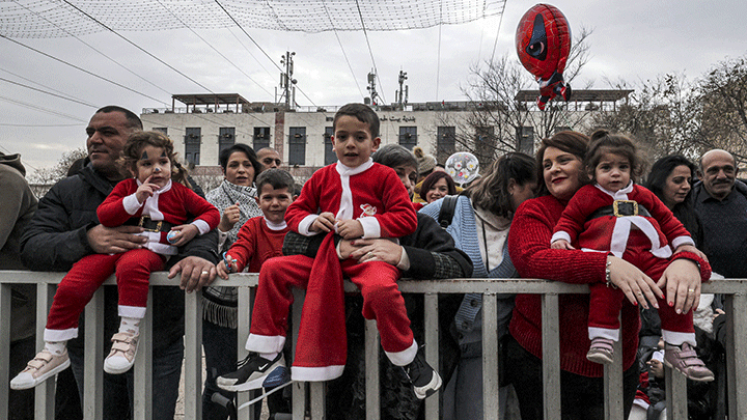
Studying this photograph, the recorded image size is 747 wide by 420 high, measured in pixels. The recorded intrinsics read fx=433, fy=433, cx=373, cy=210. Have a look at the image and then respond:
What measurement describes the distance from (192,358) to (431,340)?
1.13 meters

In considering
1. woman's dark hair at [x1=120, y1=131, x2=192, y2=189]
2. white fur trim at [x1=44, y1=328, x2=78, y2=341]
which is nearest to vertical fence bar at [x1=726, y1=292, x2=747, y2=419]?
woman's dark hair at [x1=120, y1=131, x2=192, y2=189]

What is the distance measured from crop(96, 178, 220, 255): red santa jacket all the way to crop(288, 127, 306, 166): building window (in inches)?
1897

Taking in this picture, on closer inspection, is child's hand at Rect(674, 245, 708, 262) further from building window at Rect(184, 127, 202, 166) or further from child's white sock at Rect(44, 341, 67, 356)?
building window at Rect(184, 127, 202, 166)

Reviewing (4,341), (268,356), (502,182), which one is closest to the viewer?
(268,356)

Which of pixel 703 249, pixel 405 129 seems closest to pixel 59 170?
pixel 405 129

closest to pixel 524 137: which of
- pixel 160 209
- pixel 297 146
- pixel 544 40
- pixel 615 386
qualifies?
pixel 544 40

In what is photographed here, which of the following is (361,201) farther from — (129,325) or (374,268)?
(129,325)

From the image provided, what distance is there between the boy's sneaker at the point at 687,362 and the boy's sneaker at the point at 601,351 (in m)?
0.29

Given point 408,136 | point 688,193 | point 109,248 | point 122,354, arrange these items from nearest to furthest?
1. point 122,354
2. point 109,248
3. point 688,193
4. point 408,136

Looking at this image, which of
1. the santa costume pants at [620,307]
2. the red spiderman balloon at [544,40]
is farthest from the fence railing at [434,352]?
the red spiderman balloon at [544,40]

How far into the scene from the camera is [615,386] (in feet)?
6.13

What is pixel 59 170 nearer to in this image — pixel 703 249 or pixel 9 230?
pixel 9 230

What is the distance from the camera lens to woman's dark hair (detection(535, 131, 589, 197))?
2.20 metres

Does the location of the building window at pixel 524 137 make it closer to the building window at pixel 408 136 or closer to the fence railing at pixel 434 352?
the fence railing at pixel 434 352
